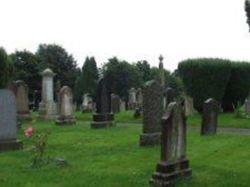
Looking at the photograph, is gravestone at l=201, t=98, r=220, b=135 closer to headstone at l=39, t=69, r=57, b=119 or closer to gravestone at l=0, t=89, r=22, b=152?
gravestone at l=0, t=89, r=22, b=152

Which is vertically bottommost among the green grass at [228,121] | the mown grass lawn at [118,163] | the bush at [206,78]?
the mown grass lawn at [118,163]

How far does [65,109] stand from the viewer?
83.4 ft

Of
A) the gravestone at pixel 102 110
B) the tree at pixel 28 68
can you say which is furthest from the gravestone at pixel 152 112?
the tree at pixel 28 68

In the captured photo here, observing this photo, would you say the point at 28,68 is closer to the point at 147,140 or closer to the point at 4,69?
the point at 4,69

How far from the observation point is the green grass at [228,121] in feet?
79.8

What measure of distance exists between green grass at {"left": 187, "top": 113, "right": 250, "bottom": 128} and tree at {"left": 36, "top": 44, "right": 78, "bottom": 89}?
55091mm

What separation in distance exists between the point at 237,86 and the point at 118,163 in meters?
18.5

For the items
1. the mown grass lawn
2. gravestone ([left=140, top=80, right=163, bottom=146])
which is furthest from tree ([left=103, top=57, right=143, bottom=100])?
gravestone ([left=140, top=80, right=163, bottom=146])

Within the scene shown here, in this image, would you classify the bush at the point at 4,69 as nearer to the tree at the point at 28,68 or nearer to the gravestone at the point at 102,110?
the gravestone at the point at 102,110

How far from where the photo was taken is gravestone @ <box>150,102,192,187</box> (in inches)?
404

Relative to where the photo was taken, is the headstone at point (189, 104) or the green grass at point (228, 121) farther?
the headstone at point (189, 104)

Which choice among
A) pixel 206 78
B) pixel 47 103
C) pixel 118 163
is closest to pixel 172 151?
pixel 118 163

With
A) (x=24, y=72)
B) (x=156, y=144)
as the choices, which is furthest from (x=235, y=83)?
(x=24, y=72)

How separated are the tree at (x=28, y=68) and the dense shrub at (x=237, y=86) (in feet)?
156
